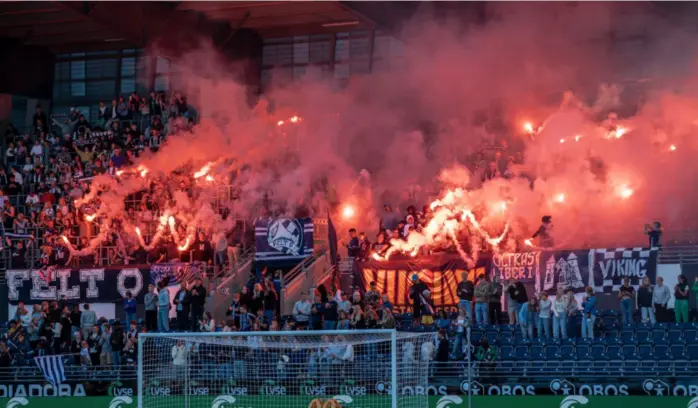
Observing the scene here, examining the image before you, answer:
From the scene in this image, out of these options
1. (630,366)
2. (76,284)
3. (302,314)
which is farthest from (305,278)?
(630,366)

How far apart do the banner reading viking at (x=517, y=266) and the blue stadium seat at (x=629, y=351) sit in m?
3.39

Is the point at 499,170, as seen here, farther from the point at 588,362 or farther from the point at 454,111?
the point at 588,362

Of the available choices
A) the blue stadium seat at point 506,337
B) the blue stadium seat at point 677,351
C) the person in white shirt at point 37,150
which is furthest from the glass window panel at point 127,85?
the blue stadium seat at point 677,351

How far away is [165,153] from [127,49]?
730 cm

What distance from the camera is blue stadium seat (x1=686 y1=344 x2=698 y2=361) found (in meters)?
22.9

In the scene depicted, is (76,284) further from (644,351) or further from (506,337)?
(644,351)

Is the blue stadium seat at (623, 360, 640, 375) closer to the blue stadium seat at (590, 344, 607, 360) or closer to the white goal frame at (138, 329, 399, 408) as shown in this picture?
the blue stadium seat at (590, 344, 607, 360)

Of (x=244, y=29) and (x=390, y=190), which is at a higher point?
(x=244, y=29)

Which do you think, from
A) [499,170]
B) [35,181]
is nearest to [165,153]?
[35,181]

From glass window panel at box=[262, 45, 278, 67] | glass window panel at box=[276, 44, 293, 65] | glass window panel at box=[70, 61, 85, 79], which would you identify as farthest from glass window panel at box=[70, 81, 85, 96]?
glass window panel at box=[276, 44, 293, 65]

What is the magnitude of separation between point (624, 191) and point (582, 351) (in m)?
7.55

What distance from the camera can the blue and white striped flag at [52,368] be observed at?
25375 millimetres

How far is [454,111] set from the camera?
3412cm

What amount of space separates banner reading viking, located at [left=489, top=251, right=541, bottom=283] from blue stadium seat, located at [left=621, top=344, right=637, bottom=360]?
339 cm
